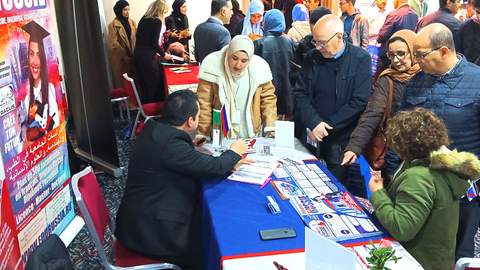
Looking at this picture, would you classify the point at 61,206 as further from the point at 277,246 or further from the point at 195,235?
the point at 277,246

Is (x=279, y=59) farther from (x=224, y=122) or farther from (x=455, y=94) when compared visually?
(x=455, y=94)

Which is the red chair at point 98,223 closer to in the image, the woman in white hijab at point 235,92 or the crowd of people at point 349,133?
the crowd of people at point 349,133

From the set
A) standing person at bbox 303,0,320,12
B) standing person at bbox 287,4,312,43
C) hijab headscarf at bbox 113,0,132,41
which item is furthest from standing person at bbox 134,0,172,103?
standing person at bbox 303,0,320,12

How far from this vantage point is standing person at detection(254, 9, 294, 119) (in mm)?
3936

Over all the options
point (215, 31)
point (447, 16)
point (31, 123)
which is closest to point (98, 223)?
point (31, 123)

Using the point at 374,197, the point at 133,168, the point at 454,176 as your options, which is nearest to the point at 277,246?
the point at 374,197

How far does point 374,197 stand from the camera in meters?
1.64

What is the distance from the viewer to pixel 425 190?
1495 mm

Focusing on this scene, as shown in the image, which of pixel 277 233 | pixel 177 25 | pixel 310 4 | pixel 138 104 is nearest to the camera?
pixel 277 233

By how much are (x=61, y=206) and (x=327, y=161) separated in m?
1.74

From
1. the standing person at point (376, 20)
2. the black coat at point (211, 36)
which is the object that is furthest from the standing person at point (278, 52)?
the standing person at point (376, 20)

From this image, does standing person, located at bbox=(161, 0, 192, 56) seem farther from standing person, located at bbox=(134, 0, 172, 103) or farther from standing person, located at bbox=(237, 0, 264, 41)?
standing person, located at bbox=(237, 0, 264, 41)

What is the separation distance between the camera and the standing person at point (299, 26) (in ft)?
15.5

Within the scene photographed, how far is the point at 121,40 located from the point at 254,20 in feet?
7.01
